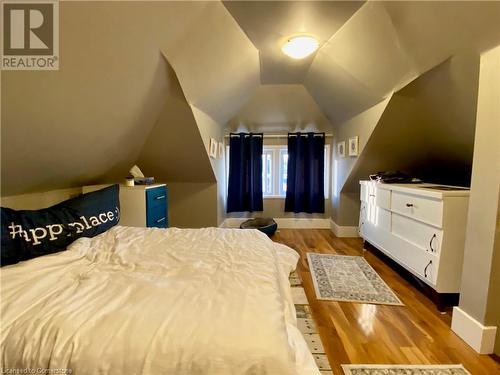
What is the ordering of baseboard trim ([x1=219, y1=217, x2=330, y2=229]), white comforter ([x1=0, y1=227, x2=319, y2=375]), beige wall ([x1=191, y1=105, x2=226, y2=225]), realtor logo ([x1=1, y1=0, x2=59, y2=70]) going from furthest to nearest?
baseboard trim ([x1=219, y1=217, x2=330, y2=229]), beige wall ([x1=191, y1=105, x2=226, y2=225]), realtor logo ([x1=1, y1=0, x2=59, y2=70]), white comforter ([x1=0, y1=227, x2=319, y2=375])

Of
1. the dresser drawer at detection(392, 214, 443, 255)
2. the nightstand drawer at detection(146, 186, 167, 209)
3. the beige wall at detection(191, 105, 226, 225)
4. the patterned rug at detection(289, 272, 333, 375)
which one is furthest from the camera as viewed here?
the beige wall at detection(191, 105, 226, 225)

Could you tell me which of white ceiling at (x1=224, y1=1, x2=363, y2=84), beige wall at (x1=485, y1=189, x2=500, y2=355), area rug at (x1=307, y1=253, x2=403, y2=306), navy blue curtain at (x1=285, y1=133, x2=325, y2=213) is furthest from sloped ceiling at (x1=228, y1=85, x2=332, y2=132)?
beige wall at (x1=485, y1=189, x2=500, y2=355)

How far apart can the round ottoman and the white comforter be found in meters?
2.58

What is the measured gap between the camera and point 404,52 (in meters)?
1.94

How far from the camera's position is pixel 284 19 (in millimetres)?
1923

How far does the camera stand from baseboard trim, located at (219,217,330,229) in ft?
14.5

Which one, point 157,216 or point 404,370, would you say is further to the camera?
point 157,216

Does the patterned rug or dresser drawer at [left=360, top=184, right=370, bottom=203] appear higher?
dresser drawer at [left=360, top=184, right=370, bottom=203]

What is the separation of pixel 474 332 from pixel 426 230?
81cm

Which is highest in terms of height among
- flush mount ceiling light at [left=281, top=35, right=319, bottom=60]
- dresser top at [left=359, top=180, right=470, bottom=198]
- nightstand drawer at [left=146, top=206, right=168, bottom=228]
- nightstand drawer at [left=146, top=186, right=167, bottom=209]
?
flush mount ceiling light at [left=281, top=35, right=319, bottom=60]

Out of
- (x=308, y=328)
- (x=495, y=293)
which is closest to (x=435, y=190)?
(x=495, y=293)

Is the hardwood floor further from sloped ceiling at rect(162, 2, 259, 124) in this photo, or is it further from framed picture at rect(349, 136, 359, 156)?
sloped ceiling at rect(162, 2, 259, 124)

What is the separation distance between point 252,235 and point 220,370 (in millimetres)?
1189

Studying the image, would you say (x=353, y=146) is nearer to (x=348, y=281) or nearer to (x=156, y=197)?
(x=348, y=281)
